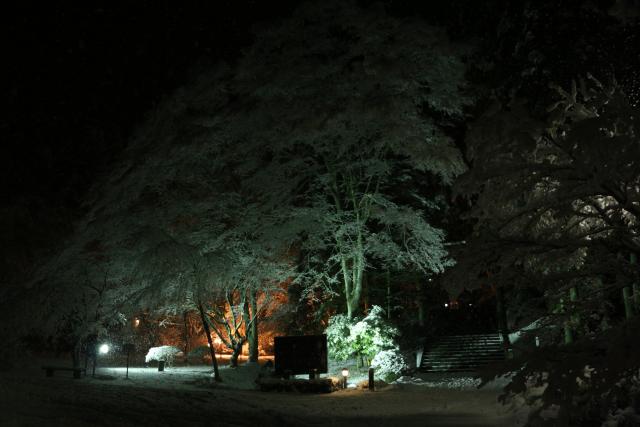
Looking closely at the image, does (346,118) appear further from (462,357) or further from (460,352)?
(460,352)

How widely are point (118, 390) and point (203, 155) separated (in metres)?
8.54

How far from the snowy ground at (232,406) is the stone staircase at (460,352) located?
3.31 m

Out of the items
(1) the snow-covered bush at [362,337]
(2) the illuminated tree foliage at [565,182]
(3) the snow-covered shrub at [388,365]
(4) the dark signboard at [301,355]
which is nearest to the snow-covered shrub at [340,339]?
(1) the snow-covered bush at [362,337]

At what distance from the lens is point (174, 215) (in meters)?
19.0

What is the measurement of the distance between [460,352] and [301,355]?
748 centimetres

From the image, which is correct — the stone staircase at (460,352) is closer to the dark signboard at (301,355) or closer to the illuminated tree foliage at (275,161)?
the illuminated tree foliage at (275,161)

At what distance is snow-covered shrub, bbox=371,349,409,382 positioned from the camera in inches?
722

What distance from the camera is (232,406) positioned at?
1220 cm

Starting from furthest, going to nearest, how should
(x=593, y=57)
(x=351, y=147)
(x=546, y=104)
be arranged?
(x=351, y=147) → (x=546, y=104) → (x=593, y=57)

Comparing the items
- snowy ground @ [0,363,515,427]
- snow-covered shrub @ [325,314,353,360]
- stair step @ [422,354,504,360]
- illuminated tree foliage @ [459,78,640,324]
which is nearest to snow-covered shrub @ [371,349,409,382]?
snowy ground @ [0,363,515,427]

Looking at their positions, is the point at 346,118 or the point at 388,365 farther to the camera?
the point at 388,365

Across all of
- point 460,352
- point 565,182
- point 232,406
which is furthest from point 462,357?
point 565,182

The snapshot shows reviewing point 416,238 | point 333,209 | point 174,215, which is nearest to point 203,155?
point 174,215

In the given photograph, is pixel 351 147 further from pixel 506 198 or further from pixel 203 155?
pixel 506 198
